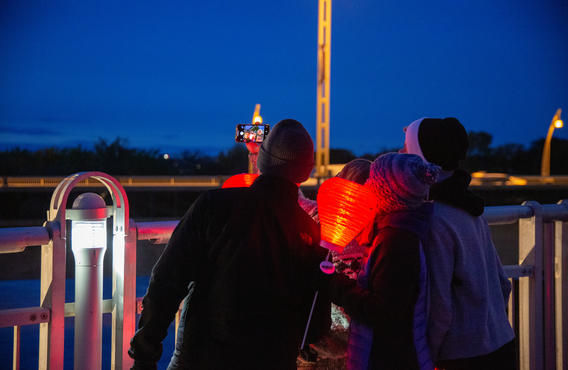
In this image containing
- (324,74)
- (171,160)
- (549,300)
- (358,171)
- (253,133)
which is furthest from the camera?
(171,160)

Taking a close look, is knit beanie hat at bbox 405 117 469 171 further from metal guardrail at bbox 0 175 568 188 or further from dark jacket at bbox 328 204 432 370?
metal guardrail at bbox 0 175 568 188

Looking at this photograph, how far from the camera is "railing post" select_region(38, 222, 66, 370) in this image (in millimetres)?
2646

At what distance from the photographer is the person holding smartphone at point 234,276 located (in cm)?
207

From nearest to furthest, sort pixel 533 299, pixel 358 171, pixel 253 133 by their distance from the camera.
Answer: pixel 358 171
pixel 253 133
pixel 533 299

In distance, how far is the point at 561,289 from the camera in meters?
3.90

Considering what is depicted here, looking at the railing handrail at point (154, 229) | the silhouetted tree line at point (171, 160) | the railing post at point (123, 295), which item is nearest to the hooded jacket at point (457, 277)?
the railing handrail at point (154, 229)

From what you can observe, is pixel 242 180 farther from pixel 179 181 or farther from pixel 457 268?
pixel 179 181

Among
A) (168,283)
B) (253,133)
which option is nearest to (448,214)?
(253,133)

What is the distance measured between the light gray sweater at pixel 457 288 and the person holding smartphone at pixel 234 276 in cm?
58

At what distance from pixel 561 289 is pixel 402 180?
8.13 feet

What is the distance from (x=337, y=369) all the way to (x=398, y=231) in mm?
787

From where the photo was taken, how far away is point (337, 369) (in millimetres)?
2480

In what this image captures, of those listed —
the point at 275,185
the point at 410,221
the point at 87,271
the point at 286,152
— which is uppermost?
the point at 286,152

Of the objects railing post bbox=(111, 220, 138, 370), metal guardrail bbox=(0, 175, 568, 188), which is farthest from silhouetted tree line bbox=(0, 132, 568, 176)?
railing post bbox=(111, 220, 138, 370)
